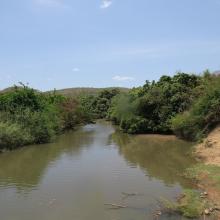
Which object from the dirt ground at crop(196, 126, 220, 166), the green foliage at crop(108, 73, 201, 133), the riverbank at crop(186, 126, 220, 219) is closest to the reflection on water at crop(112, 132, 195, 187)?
the riverbank at crop(186, 126, 220, 219)

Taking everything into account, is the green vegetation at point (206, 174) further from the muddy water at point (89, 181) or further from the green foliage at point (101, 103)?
the green foliage at point (101, 103)

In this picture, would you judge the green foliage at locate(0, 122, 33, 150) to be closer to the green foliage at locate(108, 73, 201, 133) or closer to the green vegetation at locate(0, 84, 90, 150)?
the green vegetation at locate(0, 84, 90, 150)

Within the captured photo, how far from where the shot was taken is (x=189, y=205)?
12648mm

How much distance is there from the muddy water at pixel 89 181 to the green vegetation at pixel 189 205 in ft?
Answer: 1.35

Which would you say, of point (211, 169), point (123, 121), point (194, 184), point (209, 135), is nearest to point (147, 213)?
point (194, 184)

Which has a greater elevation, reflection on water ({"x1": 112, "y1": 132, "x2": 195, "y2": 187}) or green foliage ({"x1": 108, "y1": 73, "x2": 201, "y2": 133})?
green foliage ({"x1": 108, "y1": 73, "x2": 201, "y2": 133})

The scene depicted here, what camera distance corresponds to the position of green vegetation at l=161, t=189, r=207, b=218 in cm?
1211

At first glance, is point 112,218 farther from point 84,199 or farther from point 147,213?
point 84,199

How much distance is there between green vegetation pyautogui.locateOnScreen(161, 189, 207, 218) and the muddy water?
0.41 metres

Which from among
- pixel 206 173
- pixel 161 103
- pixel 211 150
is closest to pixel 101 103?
pixel 161 103

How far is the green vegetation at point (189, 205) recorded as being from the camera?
477 inches

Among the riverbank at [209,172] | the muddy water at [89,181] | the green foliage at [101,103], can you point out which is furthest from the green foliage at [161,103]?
the green foliage at [101,103]

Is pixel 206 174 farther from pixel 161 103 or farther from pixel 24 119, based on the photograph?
pixel 161 103

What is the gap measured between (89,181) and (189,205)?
676 cm
